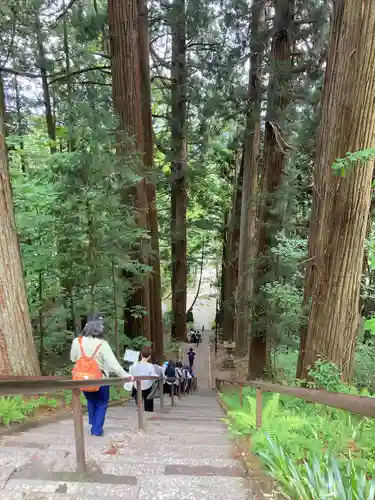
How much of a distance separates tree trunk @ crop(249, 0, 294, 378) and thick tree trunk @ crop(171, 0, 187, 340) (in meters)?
4.42

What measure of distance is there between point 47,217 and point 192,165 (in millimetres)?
11366

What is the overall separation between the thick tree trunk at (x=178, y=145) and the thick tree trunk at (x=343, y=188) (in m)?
9.57

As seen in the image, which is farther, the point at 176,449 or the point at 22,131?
the point at 22,131

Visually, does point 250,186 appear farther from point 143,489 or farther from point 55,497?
point 55,497

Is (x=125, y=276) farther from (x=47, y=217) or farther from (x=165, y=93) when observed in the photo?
(x=165, y=93)

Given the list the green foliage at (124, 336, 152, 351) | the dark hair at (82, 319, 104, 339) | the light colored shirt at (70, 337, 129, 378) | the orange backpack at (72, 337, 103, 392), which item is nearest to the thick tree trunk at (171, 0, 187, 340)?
the green foliage at (124, 336, 152, 351)

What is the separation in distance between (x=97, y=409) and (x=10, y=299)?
1959mm

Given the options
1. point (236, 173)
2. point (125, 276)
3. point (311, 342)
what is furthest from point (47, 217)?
point (236, 173)

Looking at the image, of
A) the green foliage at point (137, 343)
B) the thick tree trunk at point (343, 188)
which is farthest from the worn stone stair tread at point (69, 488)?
the green foliage at point (137, 343)

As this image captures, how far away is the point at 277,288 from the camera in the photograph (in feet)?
30.1

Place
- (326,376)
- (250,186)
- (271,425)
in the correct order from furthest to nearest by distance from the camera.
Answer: (250,186) → (326,376) → (271,425)

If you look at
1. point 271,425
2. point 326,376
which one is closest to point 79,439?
point 271,425

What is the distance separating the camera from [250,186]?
1594 cm

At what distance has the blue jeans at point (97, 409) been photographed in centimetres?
413
